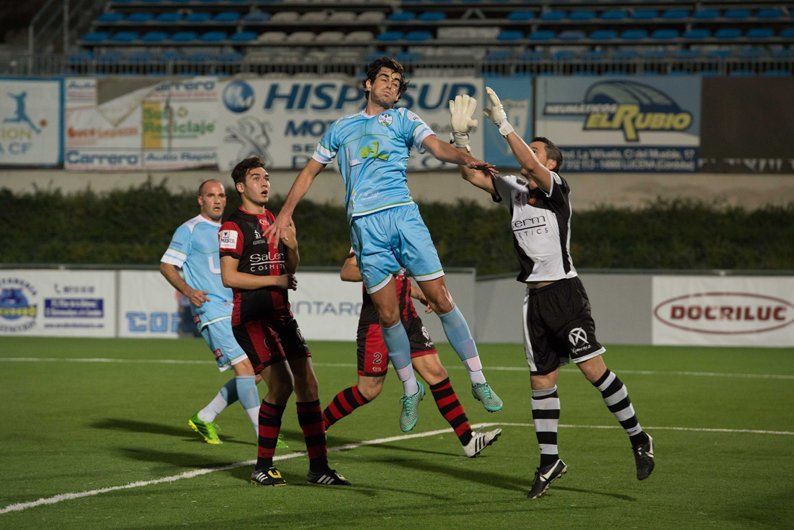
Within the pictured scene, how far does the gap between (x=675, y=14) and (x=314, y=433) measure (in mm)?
26486

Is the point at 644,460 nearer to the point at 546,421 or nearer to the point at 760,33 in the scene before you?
the point at 546,421

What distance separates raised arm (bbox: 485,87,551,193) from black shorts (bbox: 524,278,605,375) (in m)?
0.73

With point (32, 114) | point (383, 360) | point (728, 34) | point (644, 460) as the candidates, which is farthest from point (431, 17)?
point (644, 460)

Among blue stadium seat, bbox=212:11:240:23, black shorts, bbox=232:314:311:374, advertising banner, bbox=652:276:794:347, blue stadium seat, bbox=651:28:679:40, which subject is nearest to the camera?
black shorts, bbox=232:314:311:374

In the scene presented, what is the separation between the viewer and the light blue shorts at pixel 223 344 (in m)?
10.1

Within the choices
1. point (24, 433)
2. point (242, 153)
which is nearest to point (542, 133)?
point (242, 153)

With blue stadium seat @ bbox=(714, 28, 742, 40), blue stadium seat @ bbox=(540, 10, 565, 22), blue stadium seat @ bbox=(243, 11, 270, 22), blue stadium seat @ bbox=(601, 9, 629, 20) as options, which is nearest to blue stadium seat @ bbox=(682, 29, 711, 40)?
blue stadium seat @ bbox=(714, 28, 742, 40)

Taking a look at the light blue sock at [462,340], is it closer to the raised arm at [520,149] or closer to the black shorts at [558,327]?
the black shorts at [558,327]

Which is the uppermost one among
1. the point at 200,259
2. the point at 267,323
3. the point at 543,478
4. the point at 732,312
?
the point at 200,259

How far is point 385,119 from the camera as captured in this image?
7941 mm

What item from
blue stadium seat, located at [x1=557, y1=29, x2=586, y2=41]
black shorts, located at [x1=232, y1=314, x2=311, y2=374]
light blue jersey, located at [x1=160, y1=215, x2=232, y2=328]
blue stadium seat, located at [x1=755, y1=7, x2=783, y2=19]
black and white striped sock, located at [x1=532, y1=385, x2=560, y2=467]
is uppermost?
blue stadium seat, located at [x1=755, y1=7, x2=783, y2=19]

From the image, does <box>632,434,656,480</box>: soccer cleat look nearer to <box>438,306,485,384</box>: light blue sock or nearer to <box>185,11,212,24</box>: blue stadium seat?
<box>438,306,485,384</box>: light blue sock

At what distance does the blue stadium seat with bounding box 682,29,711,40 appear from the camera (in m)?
31.0

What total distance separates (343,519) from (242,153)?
2311 centimetres
